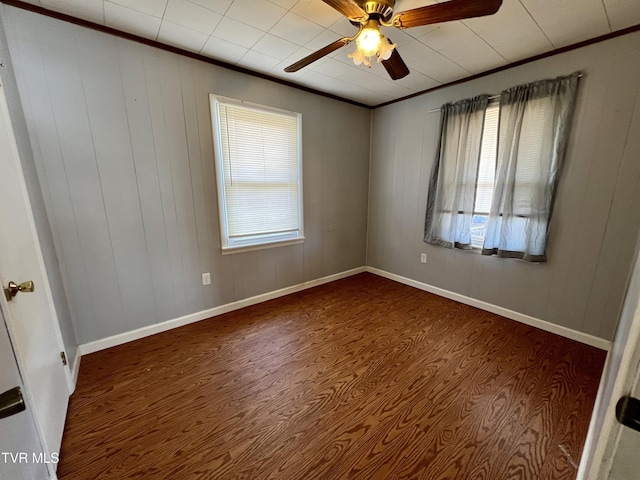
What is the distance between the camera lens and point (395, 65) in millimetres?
1734

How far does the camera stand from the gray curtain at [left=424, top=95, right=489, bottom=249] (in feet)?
8.32

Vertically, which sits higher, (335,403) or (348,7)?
(348,7)

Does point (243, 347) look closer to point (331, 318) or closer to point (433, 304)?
point (331, 318)

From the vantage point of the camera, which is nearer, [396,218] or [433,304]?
[433,304]

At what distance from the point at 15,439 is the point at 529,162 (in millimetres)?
3430

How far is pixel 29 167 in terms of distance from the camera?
1504 mm

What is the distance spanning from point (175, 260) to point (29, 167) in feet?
3.57

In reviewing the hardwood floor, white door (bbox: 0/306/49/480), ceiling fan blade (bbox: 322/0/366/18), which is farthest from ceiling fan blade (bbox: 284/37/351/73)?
the hardwood floor

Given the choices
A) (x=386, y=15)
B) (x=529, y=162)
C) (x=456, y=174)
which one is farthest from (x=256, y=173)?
(x=529, y=162)

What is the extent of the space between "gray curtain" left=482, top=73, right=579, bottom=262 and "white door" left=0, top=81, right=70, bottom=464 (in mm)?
3250

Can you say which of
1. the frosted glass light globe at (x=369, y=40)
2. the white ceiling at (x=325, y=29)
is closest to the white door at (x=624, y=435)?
the frosted glass light globe at (x=369, y=40)

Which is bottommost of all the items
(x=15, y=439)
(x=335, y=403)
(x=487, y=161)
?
(x=335, y=403)

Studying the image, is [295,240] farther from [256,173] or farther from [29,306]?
[29,306]

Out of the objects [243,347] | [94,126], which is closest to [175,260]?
[243,347]
